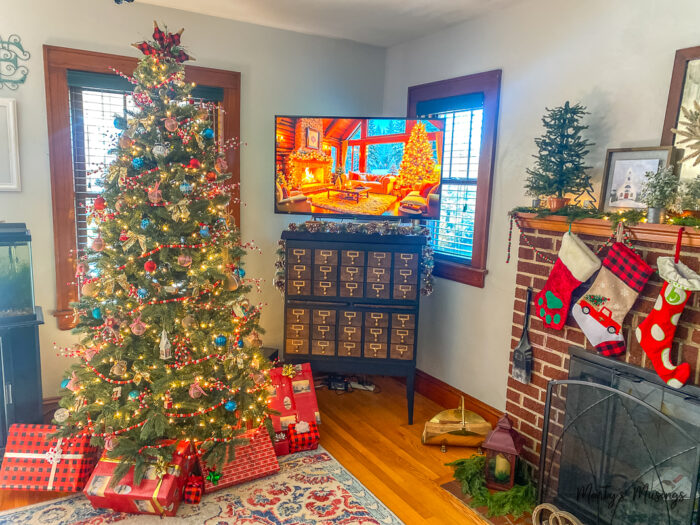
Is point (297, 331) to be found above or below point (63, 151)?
below

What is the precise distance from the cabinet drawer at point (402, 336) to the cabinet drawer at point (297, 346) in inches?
22.2

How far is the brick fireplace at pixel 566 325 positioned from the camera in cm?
196

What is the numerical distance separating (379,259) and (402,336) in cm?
52

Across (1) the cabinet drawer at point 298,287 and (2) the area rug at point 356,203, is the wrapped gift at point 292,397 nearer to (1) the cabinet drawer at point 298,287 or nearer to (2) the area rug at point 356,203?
(1) the cabinet drawer at point 298,287

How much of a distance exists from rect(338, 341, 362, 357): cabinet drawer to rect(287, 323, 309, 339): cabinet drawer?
0.75ft

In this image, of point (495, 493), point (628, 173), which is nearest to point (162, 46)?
point (628, 173)

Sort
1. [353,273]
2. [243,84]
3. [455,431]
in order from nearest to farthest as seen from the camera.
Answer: [455,431] → [353,273] → [243,84]

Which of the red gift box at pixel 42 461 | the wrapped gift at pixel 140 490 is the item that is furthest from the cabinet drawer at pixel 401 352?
the red gift box at pixel 42 461

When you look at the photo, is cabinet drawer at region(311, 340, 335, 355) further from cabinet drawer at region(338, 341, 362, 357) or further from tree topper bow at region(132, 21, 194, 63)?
tree topper bow at region(132, 21, 194, 63)

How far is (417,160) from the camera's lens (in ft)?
10.4

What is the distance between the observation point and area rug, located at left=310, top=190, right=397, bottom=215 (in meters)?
3.26

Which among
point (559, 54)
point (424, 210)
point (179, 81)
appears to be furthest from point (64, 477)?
point (559, 54)

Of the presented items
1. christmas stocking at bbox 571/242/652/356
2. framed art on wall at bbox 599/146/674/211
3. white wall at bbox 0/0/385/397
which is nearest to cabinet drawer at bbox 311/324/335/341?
white wall at bbox 0/0/385/397

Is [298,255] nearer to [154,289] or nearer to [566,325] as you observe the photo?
[154,289]
